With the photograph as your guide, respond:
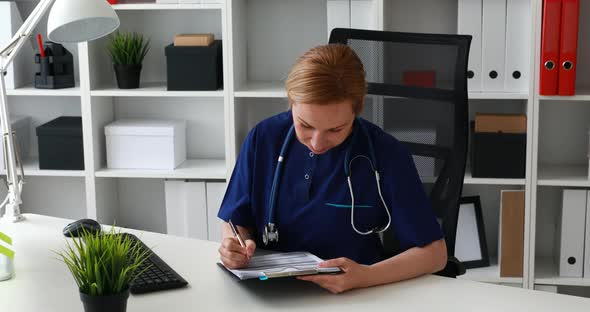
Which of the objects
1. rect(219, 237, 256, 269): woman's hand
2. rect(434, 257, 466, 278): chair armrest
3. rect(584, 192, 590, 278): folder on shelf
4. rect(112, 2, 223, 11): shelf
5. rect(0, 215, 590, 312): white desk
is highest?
rect(112, 2, 223, 11): shelf

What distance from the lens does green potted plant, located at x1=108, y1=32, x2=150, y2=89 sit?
3.53 metres

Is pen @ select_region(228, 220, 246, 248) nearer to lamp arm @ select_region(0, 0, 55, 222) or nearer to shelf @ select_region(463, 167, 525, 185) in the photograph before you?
lamp arm @ select_region(0, 0, 55, 222)

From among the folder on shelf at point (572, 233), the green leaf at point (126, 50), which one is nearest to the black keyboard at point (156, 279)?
the green leaf at point (126, 50)

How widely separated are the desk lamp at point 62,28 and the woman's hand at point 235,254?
614 millimetres

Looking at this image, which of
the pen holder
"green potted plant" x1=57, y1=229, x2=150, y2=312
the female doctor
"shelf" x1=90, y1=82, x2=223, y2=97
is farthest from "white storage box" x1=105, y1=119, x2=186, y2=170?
"green potted plant" x1=57, y1=229, x2=150, y2=312

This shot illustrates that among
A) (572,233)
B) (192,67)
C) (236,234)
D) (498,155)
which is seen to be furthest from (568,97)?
(236,234)

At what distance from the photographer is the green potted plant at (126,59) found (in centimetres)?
353

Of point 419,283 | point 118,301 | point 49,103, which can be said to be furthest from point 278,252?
point 49,103

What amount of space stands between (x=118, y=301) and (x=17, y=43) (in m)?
1.00

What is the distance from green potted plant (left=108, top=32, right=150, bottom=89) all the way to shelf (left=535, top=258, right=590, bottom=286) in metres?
1.77

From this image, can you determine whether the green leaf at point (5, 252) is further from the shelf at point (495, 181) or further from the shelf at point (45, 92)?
the shelf at point (495, 181)

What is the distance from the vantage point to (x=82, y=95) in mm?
3510

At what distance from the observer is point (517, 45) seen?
10.7 feet

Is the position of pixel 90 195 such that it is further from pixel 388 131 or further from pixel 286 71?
pixel 388 131
